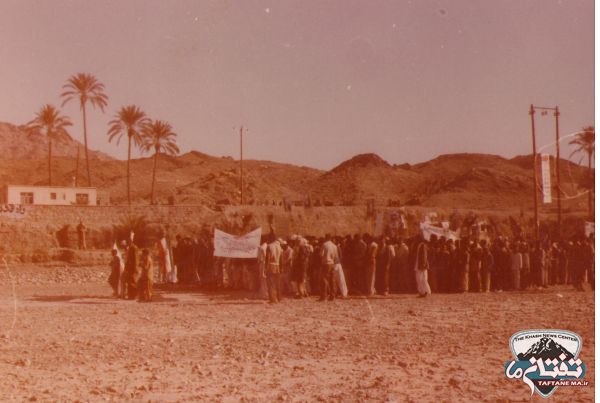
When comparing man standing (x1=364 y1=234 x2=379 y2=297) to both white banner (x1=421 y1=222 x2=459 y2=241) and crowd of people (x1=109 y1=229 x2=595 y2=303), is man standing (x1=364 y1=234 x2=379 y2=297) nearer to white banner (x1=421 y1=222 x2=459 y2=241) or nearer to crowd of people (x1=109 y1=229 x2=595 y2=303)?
crowd of people (x1=109 y1=229 x2=595 y2=303)

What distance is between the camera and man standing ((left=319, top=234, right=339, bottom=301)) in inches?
524

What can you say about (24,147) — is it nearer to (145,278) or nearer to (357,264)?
(145,278)

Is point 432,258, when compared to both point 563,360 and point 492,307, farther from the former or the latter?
point 563,360

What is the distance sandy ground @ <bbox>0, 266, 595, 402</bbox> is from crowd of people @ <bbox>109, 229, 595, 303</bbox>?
A: 0.83 metres

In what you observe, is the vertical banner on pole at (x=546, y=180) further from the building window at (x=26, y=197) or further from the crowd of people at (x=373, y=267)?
the building window at (x=26, y=197)

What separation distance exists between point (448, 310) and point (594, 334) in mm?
2943

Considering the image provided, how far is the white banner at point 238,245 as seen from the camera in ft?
49.1

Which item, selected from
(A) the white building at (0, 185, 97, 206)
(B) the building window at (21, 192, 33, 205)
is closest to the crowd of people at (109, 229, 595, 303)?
(A) the white building at (0, 185, 97, 206)

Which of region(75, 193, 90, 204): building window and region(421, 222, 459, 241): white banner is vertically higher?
region(75, 193, 90, 204): building window

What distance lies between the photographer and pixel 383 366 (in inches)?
316

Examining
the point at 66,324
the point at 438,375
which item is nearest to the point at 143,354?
the point at 66,324

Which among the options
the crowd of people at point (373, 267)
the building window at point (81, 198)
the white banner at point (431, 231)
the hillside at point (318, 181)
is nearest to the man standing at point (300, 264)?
the crowd of people at point (373, 267)

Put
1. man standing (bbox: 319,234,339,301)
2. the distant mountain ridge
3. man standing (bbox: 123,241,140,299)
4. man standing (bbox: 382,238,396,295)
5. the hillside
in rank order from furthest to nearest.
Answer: the distant mountain ridge → the hillside → man standing (bbox: 382,238,396,295) → man standing (bbox: 123,241,140,299) → man standing (bbox: 319,234,339,301)

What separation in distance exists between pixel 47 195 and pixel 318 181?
1918 inches
